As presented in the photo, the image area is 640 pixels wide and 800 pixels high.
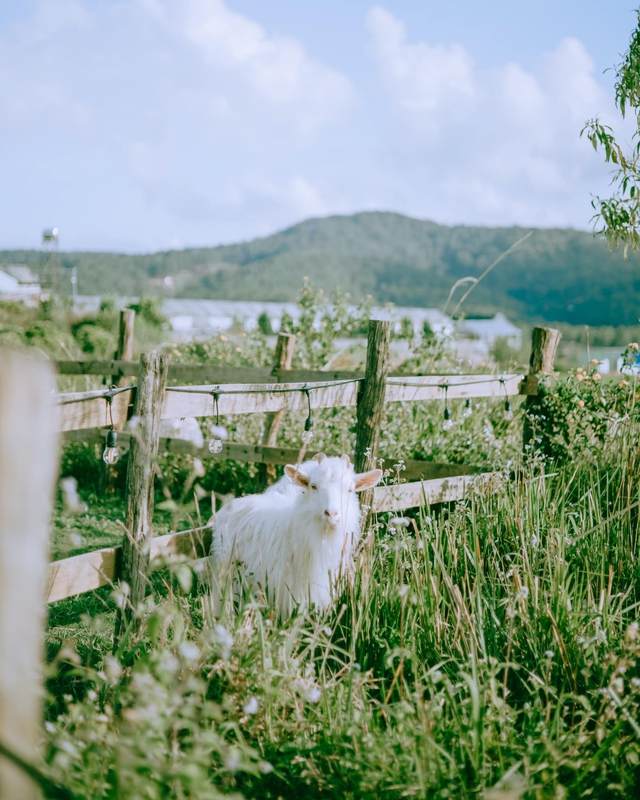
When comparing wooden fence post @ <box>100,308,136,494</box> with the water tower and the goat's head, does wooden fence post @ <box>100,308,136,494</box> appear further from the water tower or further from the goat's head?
the water tower

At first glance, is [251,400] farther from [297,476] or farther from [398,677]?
[398,677]

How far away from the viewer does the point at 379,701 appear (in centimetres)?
271

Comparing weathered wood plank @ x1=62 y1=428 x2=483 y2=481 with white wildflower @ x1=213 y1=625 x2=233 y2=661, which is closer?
white wildflower @ x1=213 y1=625 x2=233 y2=661

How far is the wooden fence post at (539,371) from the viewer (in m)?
5.92

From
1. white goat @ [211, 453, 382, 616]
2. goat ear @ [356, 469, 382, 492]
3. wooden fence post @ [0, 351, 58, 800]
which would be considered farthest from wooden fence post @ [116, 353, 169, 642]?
wooden fence post @ [0, 351, 58, 800]

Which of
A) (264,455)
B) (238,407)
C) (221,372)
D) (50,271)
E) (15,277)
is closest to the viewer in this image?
(238,407)

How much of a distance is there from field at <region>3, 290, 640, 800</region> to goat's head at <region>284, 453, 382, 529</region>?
276 millimetres

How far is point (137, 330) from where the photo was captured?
111 feet

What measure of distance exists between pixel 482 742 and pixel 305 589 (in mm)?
1640

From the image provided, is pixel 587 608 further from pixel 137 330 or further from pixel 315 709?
pixel 137 330

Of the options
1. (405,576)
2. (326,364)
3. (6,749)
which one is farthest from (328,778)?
(326,364)

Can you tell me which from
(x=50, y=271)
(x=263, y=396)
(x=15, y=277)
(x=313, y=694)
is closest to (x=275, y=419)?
(x=263, y=396)

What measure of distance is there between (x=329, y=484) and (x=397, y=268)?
11556 cm

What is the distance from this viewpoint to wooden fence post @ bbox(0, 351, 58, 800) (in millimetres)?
1386
